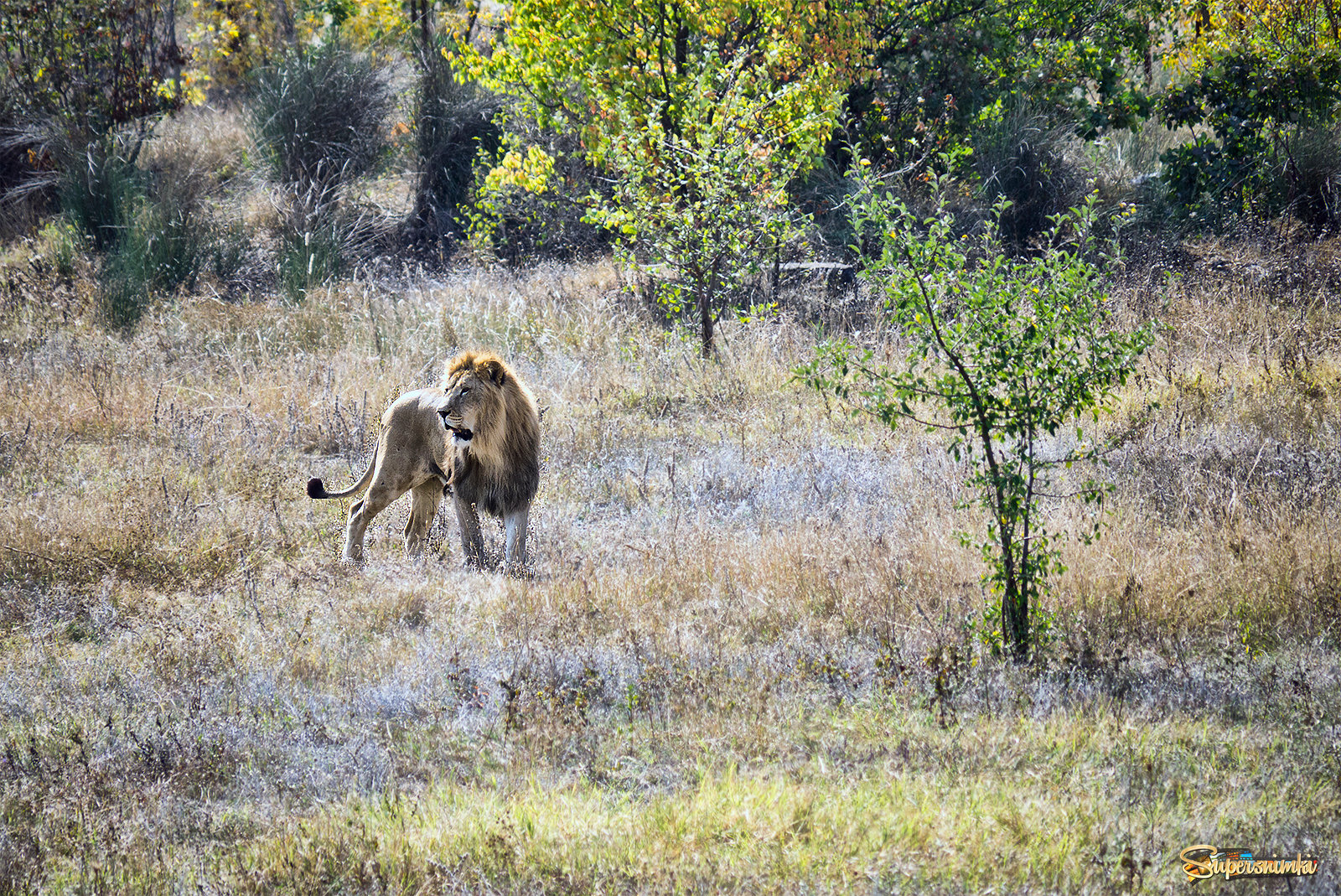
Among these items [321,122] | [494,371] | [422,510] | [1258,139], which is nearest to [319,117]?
[321,122]

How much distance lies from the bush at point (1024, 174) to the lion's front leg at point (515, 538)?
34.1ft

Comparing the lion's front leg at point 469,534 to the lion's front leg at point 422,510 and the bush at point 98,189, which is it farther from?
the bush at point 98,189

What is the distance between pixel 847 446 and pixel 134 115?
14.3 meters

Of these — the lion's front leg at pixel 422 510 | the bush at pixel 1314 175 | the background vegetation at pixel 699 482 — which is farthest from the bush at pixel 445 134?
the bush at pixel 1314 175

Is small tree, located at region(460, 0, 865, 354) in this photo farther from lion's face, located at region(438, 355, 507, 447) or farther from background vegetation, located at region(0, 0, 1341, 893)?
lion's face, located at region(438, 355, 507, 447)

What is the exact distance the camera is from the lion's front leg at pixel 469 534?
621 cm

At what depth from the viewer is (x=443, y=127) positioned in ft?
56.1

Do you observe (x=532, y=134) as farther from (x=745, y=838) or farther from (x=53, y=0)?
(x=745, y=838)

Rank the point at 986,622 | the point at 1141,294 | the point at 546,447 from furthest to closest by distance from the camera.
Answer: the point at 1141,294 → the point at 546,447 → the point at 986,622

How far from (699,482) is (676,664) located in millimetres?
→ 2887

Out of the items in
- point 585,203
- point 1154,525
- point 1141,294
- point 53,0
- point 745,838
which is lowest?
point 745,838

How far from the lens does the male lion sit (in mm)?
6004

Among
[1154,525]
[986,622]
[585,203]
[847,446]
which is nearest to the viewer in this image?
[986,622]

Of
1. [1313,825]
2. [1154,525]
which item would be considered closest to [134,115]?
[1154,525]
